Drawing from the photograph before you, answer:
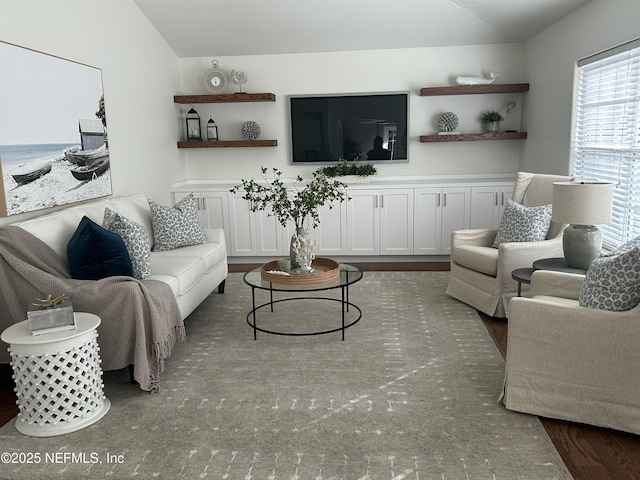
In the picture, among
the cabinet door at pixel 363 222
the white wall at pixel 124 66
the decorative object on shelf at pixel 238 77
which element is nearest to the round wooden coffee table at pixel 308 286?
the white wall at pixel 124 66

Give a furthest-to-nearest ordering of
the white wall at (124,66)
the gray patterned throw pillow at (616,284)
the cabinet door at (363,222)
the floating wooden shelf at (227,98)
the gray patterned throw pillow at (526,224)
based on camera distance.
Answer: the floating wooden shelf at (227,98) < the cabinet door at (363,222) < the gray patterned throw pillow at (526,224) < the white wall at (124,66) < the gray patterned throw pillow at (616,284)

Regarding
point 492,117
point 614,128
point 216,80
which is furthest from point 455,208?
point 216,80

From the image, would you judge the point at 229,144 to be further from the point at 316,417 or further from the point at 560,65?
the point at 316,417

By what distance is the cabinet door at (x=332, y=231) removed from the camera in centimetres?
579

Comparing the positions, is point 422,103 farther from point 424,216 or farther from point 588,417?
point 588,417

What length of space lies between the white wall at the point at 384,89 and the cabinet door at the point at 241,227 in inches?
23.1

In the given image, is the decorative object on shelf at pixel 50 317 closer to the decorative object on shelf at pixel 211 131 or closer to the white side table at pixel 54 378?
the white side table at pixel 54 378

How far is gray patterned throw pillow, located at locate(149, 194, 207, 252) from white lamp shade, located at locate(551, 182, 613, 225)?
2754mm

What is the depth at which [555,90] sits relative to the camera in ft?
16.4

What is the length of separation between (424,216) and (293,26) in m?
2.30

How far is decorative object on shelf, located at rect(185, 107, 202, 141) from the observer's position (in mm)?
6148

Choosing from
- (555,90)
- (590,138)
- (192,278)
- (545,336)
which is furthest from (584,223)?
(192,278)

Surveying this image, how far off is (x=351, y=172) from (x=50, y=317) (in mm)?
3799

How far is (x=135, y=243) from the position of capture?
11.5 ft
